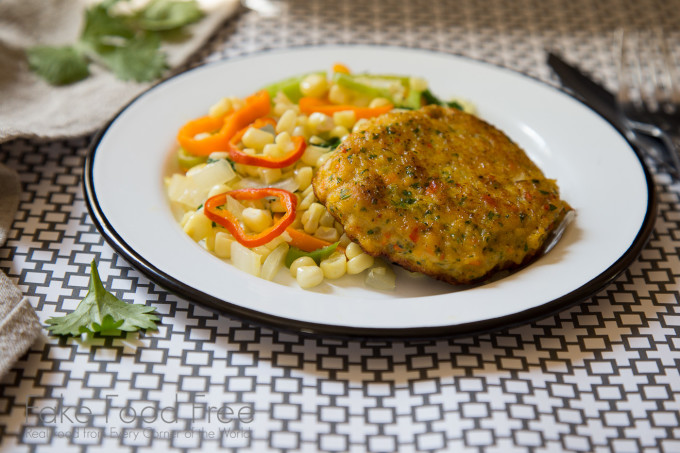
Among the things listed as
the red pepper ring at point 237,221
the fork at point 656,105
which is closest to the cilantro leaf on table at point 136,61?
the red pepper ring at point 237,221

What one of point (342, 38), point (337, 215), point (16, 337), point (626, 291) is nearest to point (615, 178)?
point (626, 291)

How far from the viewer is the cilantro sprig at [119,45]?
4727 mm

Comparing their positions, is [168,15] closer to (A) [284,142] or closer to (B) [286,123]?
(B) [286,123]

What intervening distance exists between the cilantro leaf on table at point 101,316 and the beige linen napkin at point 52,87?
1247 millimetres

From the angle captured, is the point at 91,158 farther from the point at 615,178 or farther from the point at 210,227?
the point at 615,178

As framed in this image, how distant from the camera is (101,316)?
2.81m

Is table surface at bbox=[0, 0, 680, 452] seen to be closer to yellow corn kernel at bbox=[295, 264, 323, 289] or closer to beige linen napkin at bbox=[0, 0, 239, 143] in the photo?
yellow corn kernel at bbox=[295, 264, 323, 289]

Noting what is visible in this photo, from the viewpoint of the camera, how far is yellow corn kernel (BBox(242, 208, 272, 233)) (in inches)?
128

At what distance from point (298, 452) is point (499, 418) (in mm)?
774

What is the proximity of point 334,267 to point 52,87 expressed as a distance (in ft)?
9.05

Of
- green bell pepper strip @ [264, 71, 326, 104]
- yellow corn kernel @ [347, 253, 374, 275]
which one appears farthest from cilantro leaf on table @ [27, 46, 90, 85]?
yellow corn kernel @ [347, 253, 374, 275]

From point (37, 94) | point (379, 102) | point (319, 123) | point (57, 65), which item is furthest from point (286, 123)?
point (57, 65)

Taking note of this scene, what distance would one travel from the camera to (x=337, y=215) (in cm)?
302

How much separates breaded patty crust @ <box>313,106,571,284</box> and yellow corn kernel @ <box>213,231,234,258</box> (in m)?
0.49
